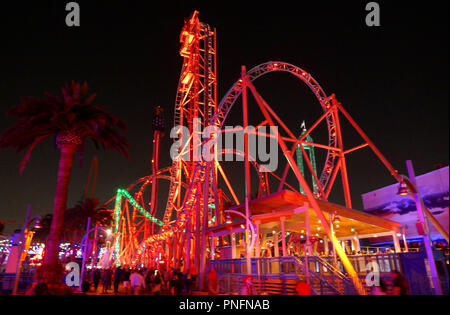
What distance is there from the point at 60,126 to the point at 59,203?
3753 millimetres

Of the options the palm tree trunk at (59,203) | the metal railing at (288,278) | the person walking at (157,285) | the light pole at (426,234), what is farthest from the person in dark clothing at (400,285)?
the palm tree trunk at (59,203)

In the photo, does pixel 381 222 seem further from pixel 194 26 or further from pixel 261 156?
pixel 194 26

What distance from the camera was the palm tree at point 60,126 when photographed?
47.6ft

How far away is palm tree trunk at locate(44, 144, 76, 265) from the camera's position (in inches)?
539

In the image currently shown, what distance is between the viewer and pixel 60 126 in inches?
597

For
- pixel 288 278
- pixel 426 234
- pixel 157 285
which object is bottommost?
pixel 157 285

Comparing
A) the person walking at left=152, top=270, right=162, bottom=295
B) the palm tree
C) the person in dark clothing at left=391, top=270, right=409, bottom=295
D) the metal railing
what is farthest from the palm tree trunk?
the person in dark clothing at left=391, top=270, right=409, bottom=295

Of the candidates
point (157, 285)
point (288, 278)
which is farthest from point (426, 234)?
point (157, 285)

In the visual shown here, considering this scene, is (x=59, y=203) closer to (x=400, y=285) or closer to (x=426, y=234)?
(x=400, y=285)

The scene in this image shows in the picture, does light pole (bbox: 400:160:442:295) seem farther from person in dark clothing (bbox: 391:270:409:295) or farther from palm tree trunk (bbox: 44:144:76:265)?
palm tree trunk (bbox: 44:144:76:265)

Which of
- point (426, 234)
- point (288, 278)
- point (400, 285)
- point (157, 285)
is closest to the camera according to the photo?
point (400, 285)

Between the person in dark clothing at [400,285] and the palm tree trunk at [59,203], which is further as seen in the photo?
the palm tree trunk at [59,203]

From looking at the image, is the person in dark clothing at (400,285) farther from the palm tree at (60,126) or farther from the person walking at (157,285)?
the palm tree at (60,126)

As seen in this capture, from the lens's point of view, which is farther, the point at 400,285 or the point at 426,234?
the point at 426,234
